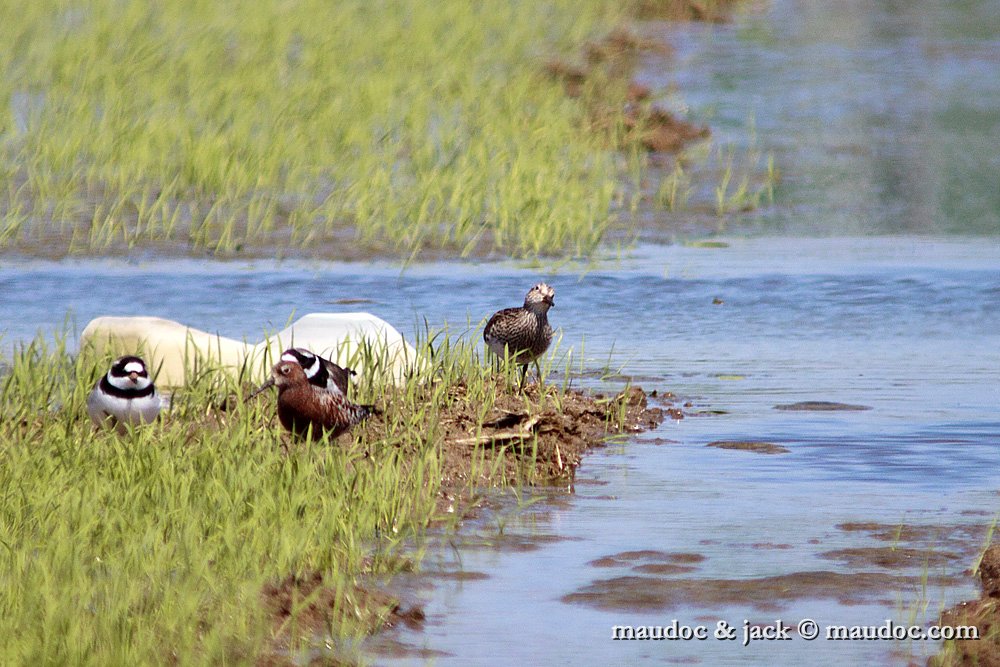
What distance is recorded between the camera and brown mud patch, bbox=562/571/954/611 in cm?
595

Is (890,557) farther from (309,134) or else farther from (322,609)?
(309,134)

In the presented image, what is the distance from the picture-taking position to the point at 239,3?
859 inches

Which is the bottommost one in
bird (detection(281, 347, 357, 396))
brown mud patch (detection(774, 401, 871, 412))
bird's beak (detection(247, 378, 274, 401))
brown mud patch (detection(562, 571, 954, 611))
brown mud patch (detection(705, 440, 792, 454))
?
brown mud patch (detection(562, 571, 954, 611))

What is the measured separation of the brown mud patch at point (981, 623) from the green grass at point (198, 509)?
1.67m

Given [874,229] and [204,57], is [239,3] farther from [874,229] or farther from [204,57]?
[874,229]

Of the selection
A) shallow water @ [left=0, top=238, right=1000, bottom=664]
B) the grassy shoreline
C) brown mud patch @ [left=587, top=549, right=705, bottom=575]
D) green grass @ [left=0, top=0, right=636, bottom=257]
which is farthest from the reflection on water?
brown mud patch @ [left=587, top=549, right=705, bottom=575]

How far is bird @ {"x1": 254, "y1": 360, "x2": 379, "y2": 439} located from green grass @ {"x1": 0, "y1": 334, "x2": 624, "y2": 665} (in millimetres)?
96

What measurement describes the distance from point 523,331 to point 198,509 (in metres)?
3.00

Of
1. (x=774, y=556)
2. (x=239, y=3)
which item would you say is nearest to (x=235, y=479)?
(x=774, y=556)

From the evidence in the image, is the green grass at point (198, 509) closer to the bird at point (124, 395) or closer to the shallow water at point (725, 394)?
the bird at point (124, 395)

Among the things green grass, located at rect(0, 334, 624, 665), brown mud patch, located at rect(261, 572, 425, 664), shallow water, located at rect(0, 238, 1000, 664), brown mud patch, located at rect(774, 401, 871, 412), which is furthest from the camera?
brown mud patch, located at rect(774, 401, 871, 412)

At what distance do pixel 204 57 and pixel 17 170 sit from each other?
3.81 meters

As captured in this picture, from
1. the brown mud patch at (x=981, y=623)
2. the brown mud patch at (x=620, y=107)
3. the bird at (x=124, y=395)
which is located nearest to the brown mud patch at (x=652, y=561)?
the brown mud patch at (x=981, y=623)

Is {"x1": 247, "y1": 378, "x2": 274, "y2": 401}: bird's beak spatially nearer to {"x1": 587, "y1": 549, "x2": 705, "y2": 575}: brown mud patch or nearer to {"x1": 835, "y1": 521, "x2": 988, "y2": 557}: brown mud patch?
{"x1": 587, "y1": 549, "x2": 705, "y2": 575}: brown mud patch
